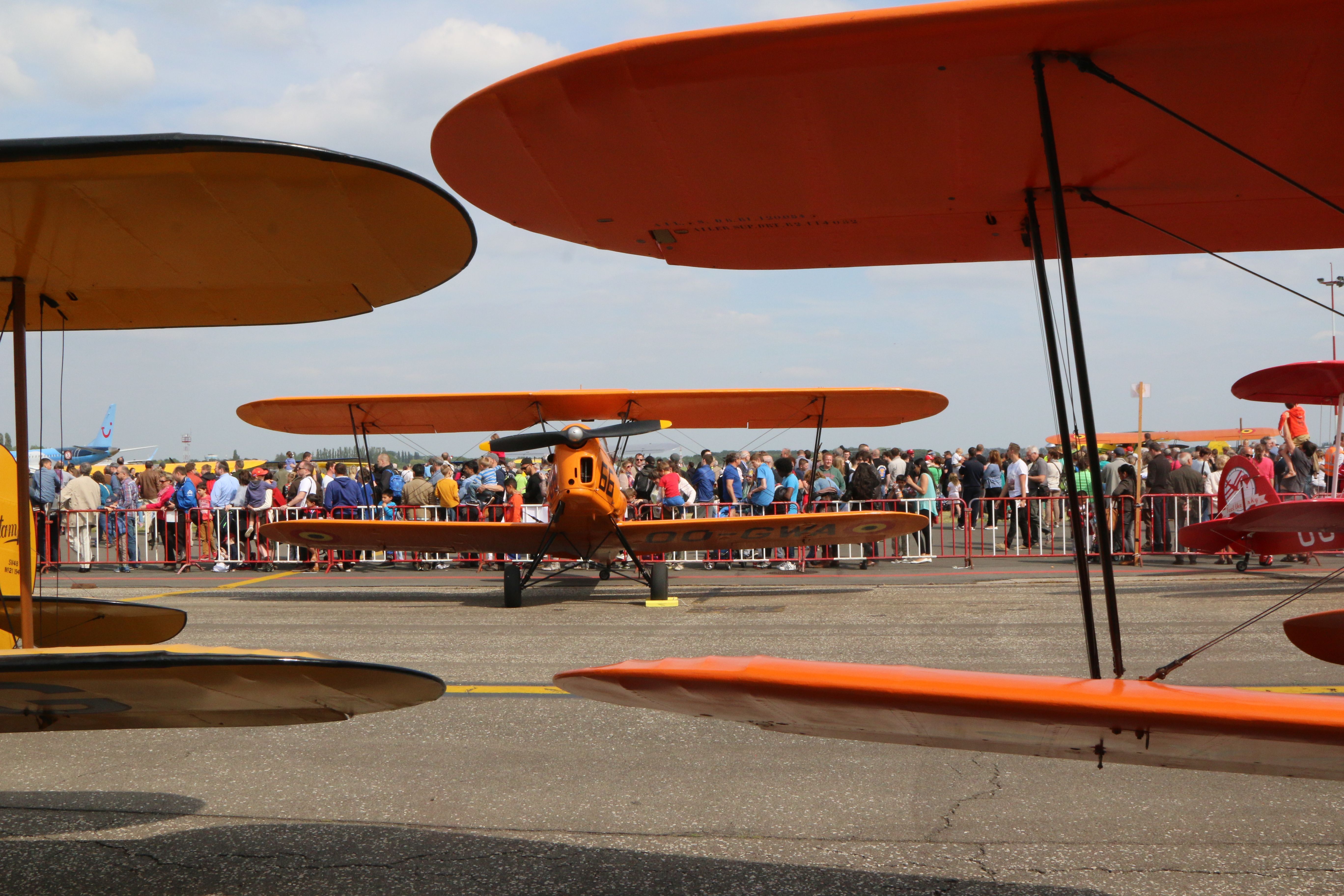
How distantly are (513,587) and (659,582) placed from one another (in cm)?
153

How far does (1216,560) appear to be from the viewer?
44.6 feet

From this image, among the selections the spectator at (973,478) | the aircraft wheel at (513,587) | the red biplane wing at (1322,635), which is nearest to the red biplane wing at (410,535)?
the aircraft wheel at (513,587)

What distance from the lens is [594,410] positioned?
11.8 m

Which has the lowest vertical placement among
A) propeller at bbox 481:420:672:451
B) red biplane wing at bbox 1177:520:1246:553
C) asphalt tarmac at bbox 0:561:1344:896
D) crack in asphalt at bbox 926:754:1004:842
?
crack in asphalt at bbox 926:754:1004:842

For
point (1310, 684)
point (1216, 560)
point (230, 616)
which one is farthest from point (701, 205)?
point (1216, 560)

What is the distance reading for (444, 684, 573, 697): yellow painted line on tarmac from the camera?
5.74 meters

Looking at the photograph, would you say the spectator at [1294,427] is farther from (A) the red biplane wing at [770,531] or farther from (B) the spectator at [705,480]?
(B) the spectator at [705,480]

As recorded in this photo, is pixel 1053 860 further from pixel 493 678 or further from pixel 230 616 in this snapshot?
pixel 230 616

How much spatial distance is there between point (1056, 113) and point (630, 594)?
9.46 meters

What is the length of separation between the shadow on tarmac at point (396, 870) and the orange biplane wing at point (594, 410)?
8.24 meters

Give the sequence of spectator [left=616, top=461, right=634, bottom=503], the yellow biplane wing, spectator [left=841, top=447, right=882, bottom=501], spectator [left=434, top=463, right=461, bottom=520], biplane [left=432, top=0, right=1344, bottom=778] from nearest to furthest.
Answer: biplane [left=432, top=0, right=1344, bottom=778]
the yellow biplane wing
spectator [left=841, top=447, right=882, bottom=501]
spectator [left=434, top=463, right=461, bottom=520]
spectator [left=616, top=461, right=634, bottom=503]

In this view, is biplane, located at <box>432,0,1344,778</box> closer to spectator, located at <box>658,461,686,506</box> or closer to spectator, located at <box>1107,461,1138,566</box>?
spectator, located at <box>1107,461,1138,566</box>

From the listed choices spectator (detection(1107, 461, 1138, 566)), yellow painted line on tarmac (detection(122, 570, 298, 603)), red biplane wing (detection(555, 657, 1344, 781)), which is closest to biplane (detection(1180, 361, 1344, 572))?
spectator (detection(1107, 461, 1138, 566))

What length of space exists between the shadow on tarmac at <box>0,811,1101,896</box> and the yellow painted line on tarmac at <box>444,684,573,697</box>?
229 centimetres
